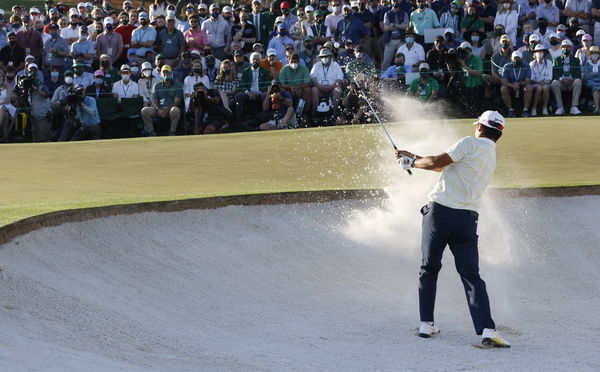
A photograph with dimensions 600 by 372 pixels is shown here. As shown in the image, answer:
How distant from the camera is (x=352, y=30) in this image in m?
22.5

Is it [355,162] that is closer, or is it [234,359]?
[234,359]

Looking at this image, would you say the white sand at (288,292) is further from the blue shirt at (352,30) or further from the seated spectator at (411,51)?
the blue shirt at (352,30)

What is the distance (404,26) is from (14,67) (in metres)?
8.51

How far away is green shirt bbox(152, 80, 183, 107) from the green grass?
2041 millimetres

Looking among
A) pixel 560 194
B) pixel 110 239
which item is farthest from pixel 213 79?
pixel 110 239

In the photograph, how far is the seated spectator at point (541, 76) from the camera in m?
21.4

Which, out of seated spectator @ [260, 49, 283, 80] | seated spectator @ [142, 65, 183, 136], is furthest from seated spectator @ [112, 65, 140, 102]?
seated spectator @ [260, 49, 283, 80]

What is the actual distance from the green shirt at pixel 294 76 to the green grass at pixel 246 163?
1.81 metres

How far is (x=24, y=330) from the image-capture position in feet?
24.0

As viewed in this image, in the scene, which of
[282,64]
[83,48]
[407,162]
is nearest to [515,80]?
[282,64]

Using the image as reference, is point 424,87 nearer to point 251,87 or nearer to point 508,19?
point 251,87

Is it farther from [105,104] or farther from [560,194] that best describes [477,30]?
[560,194]

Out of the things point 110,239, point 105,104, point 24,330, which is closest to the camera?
point 24,330

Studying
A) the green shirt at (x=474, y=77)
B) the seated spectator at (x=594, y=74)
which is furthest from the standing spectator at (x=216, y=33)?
the seated spectator at (x=594, y=74)
